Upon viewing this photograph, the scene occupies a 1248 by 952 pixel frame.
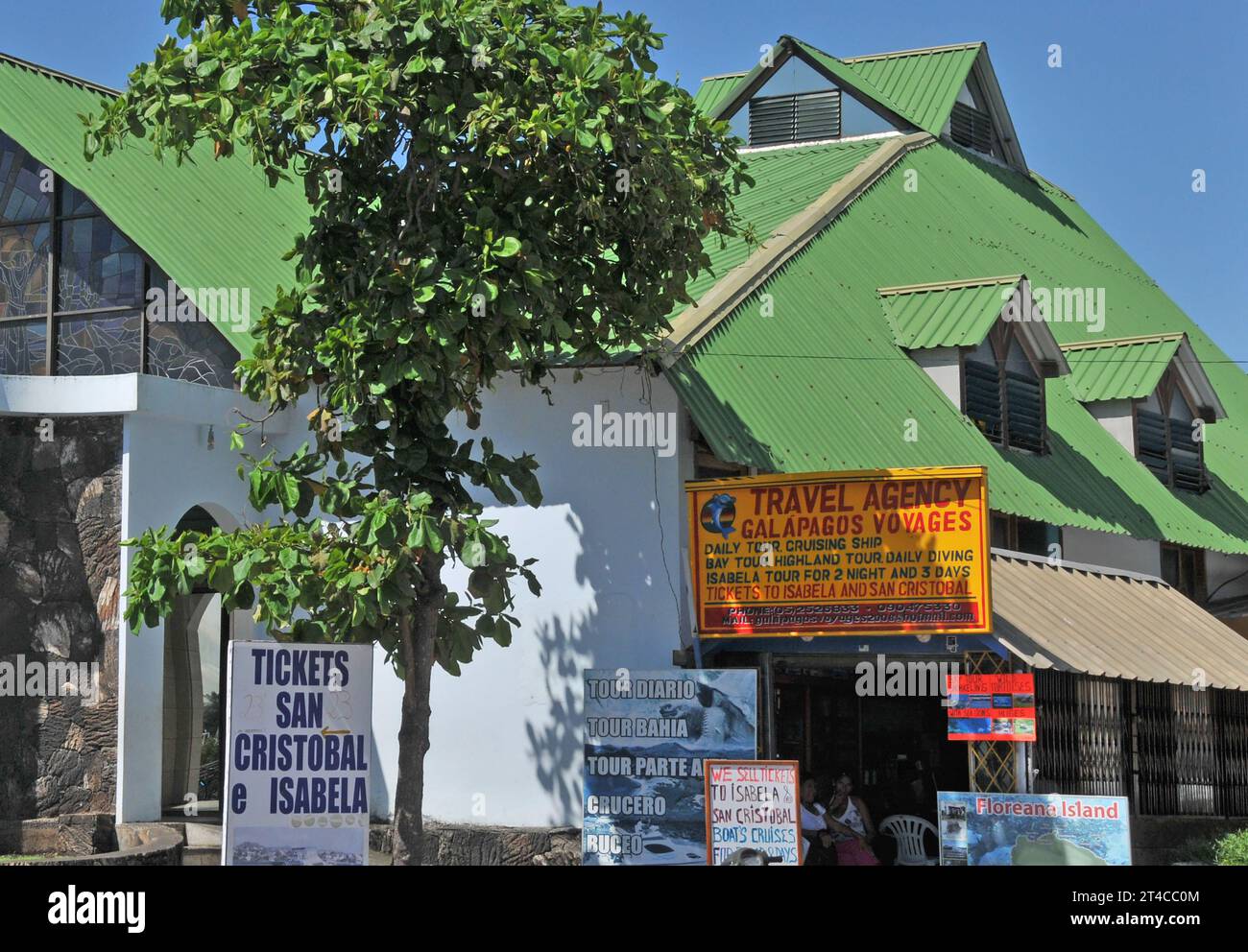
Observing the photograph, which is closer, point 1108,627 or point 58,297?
point 1108,627

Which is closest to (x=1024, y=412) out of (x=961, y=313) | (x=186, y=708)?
(x=961, y=313)

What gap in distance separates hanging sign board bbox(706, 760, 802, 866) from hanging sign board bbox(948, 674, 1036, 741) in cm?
172

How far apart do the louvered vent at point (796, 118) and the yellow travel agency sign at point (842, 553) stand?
13039mm

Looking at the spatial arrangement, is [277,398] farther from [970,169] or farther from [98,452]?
[970,169]

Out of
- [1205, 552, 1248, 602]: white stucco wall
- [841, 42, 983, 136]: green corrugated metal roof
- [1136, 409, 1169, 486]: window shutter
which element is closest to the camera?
[1136, 409, 1169, 486]: window shutter

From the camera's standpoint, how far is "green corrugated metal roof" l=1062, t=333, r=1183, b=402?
23.7 m

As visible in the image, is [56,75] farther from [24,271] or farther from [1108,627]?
[1108,627]

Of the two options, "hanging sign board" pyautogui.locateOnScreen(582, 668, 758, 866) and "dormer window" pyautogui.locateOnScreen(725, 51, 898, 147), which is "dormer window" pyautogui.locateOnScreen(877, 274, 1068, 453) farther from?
"dormer window" pyautogui.locateOnScreen(725, 51, 898, 147)

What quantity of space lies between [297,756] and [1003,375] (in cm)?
1149

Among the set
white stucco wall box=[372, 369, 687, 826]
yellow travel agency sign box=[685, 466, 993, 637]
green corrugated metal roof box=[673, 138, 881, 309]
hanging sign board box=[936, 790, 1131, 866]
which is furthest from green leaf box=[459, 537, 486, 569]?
green corrugated metal roof box=[673, 138, 881, 309]

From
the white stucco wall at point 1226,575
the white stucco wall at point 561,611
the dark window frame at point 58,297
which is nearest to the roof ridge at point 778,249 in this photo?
the white stucco wall at point 561,611

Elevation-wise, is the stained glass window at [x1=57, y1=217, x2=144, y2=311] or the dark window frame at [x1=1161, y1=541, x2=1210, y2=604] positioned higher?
the stained glass window at [x1=57, y1=217, x2=144, y2=311]

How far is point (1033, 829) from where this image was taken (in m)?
13.9

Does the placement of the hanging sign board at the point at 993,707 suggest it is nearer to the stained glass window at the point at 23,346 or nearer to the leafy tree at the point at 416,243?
the leafy tree at the point at 416,243
